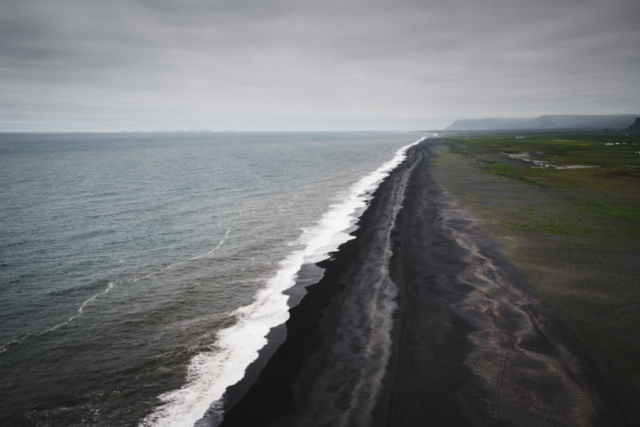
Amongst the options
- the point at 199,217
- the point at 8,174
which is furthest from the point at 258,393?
the point at 8,174

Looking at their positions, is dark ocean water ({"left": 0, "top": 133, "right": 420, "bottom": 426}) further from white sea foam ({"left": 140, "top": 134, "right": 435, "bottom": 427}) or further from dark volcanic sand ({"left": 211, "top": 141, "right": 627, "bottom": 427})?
dark volcanic sand ({"left": 211, "top": 141, "right": 627, "bottom": 427})

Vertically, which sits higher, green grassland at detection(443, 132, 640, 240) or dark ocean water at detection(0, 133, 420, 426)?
green grassland at detection(443, 132, 640, 240)

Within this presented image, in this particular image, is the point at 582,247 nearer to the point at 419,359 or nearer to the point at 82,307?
the point at 419,359

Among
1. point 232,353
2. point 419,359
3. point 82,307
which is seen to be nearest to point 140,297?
point 82,307

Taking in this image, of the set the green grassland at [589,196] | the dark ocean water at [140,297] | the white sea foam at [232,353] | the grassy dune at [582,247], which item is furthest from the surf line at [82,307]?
the green grassland at [589,196]

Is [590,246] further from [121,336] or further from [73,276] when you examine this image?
[73,276]

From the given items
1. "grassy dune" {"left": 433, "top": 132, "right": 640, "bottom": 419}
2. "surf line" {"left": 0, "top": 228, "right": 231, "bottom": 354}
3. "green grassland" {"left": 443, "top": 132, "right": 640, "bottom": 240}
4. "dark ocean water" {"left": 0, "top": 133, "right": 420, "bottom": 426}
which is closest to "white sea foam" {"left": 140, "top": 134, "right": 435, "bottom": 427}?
"dark ocean water" {"left": 0, "top": 133, "right": 420, "bottom": 426}

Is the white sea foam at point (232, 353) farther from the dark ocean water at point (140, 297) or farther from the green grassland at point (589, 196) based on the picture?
the green grassland at point (589, 196)

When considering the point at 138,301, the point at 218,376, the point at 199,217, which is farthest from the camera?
the point at 199,217
